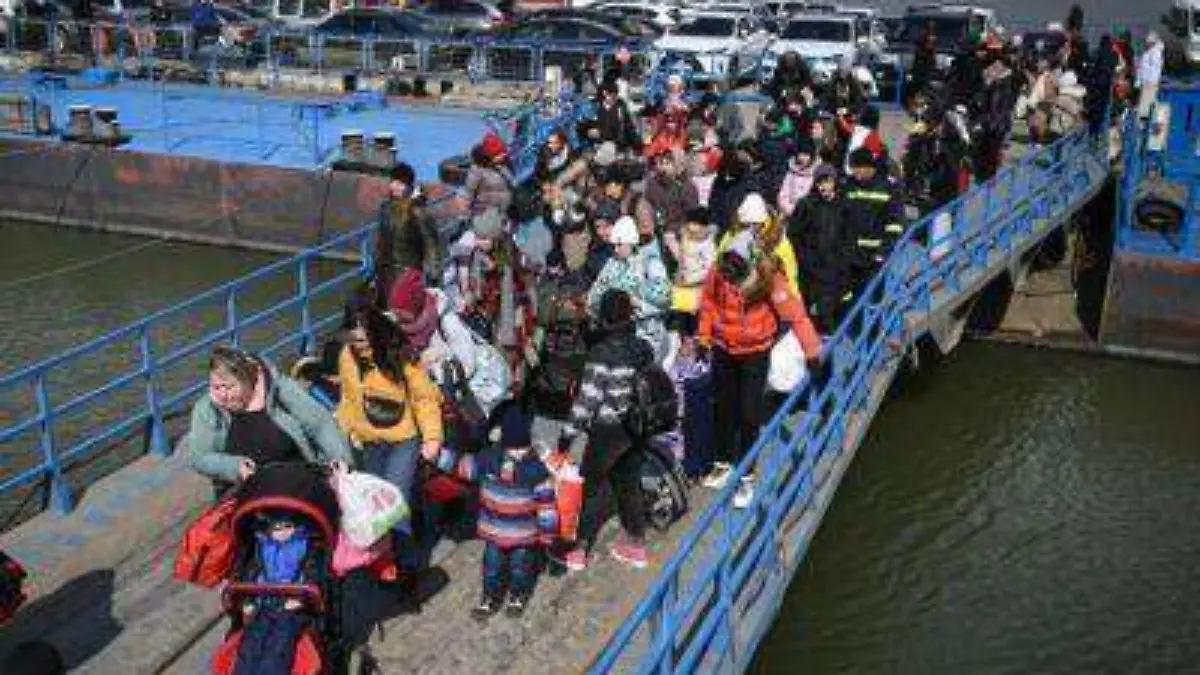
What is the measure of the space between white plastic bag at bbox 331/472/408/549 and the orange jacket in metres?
2.52

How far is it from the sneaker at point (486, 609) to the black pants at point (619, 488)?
805mm

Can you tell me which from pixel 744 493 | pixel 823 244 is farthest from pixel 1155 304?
pixel 744 493

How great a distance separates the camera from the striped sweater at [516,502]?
672cm

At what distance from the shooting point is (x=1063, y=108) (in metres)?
17.6

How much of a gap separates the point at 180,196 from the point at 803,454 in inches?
526

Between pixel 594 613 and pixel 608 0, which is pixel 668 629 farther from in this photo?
pixel 608 0

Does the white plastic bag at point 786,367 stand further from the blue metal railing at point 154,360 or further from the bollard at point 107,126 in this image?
the bollard at point 107,126

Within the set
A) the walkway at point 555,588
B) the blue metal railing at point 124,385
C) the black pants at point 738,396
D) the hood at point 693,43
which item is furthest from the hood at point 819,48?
the black pants at point 738,396

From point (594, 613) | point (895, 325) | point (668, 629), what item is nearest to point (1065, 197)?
point (895, 325)

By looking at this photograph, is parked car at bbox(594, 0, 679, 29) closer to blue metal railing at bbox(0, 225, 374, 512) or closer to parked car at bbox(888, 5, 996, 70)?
parked car at bbox(888, 5, 996, 70)

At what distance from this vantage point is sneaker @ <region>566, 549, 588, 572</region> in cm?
739

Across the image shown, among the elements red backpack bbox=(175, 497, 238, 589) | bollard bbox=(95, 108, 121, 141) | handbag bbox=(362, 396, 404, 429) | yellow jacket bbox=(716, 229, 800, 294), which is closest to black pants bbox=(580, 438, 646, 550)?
handbag bbox=(362, 396, 404, 429)

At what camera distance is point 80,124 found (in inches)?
781

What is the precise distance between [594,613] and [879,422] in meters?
7.00
